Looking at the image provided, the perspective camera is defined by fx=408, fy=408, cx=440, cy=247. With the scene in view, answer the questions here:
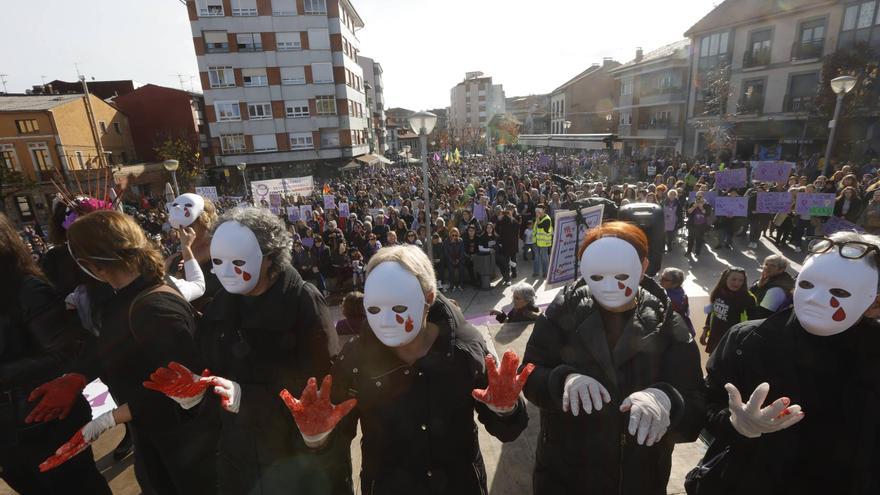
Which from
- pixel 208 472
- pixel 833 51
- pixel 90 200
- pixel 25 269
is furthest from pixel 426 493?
pixel 833 51

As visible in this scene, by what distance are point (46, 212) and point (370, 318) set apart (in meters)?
34.4

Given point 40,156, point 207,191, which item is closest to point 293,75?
point 40,156

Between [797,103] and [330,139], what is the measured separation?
2977cm

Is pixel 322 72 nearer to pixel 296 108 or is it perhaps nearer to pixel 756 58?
pixel 296 108

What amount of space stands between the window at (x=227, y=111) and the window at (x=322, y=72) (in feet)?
19.3

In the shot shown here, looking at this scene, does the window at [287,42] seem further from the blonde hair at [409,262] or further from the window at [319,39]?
the blonde hair at [409,262]

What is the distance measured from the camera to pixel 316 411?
5.33 feet

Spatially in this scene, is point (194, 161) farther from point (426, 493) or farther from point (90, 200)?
point (426, 493)

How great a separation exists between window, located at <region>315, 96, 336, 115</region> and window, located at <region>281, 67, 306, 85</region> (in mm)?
1659

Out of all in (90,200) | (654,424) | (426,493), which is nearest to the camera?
(654,424)

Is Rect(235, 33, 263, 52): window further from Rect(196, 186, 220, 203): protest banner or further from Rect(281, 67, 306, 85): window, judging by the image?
Rect(196, 186, 220, 203): protest banner

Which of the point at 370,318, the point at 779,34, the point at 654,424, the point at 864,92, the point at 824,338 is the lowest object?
the point at 654,424

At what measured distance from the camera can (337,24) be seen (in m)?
29.8

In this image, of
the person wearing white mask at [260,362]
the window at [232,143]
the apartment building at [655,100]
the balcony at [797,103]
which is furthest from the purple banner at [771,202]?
the window at [232,143]
